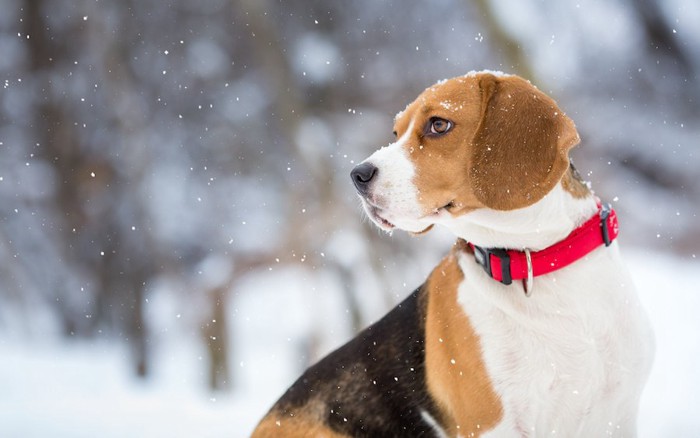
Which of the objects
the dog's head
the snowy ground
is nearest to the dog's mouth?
the dog's head

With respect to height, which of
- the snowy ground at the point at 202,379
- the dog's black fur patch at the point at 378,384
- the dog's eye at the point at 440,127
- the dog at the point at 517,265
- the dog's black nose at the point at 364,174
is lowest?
the snowy ground at the point at 202,379

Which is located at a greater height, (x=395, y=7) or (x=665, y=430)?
(x=395, y=7)

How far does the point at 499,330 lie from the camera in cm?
261

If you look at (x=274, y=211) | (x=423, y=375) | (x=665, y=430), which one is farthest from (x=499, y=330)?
(x=274, y=211)

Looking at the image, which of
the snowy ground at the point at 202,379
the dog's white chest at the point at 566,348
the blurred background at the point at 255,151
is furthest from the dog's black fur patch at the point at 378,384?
the blurred background at the point at 255,151

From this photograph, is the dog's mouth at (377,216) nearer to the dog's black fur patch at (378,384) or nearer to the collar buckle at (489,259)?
the collar buckle at (489,259)

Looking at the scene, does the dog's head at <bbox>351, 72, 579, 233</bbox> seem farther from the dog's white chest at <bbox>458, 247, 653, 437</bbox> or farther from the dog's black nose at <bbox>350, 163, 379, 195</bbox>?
the dog's white chest at <bbox>458, 247, 653, 437</bbox>

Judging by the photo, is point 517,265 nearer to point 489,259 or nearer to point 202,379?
point 489,259

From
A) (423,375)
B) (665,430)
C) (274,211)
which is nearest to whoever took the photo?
(423,375)

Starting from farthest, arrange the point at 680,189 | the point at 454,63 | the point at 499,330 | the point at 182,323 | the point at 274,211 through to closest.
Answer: the point at 182,323
the point at 274,211
the point at 454,63
the point at 680,189
the point at 499,330

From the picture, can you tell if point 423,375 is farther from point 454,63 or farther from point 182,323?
point 182,323

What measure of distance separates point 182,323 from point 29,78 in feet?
11.6

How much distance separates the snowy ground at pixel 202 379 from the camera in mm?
4727

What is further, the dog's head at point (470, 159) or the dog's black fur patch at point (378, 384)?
the dog's black fur patch at point (378, 384)
